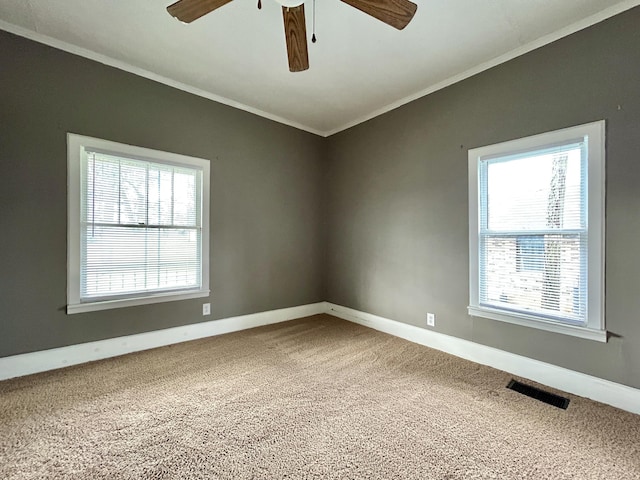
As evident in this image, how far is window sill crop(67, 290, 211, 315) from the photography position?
101 inches

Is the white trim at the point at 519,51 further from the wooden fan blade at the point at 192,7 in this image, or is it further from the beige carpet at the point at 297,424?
the beige carpet at the point at 297,424

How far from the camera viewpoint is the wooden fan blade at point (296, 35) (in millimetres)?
1736

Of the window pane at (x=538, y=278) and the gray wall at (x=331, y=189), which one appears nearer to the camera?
the gray wall at (x=331, y=189)

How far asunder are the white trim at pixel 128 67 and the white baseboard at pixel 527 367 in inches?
121

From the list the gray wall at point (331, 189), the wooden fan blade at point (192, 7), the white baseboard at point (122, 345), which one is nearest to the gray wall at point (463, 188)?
the gray wall at point (331, 189)

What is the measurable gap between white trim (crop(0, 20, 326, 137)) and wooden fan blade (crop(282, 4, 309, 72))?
164 centimetres

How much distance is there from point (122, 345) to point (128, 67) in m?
2.72

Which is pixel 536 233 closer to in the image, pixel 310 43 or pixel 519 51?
pixel 519 51

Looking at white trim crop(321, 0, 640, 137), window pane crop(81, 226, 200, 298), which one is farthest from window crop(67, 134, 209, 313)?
white trim crop(321, 0, 640, 137)

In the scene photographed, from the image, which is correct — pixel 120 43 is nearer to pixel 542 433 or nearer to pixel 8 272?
pixel 8 272

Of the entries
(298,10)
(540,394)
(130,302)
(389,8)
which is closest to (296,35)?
(298,10)

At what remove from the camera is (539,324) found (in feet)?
7.67

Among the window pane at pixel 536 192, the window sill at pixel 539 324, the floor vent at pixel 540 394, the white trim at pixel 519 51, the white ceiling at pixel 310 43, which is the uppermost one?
the white ceiling at pixel 310 43

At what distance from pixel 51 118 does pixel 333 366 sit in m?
3.29
